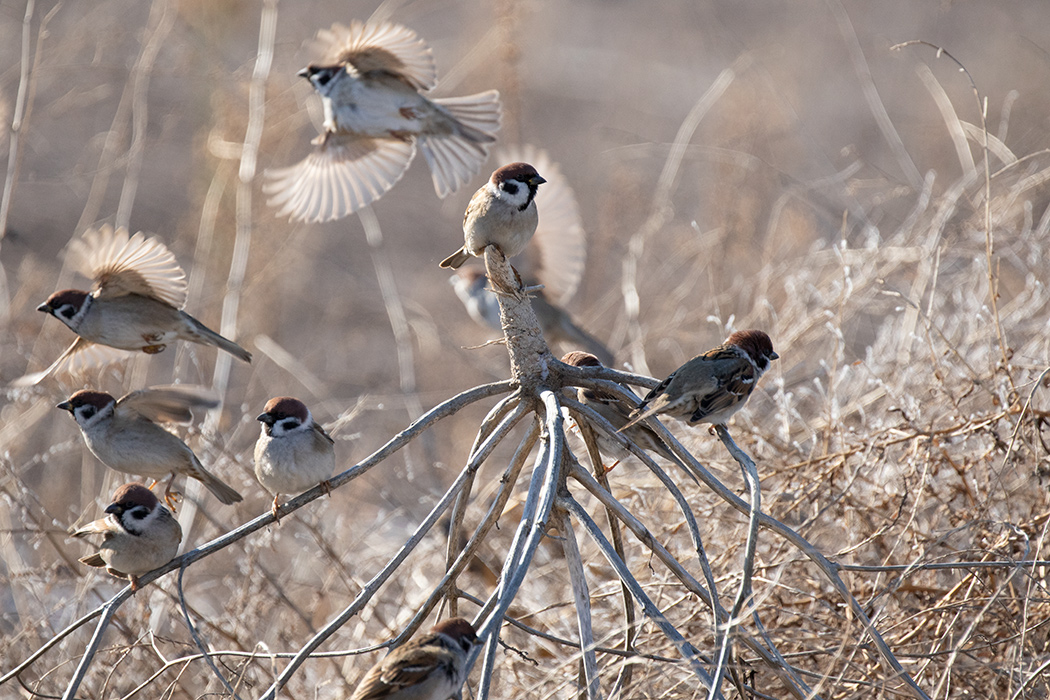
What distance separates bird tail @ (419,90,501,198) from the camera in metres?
3.91

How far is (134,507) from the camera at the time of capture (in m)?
2.29

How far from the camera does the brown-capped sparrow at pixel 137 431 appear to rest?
2463 millimetres

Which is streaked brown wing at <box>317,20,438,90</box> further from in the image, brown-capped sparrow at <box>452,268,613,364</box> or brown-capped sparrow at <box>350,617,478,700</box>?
brown-capped sparrow at <box>350,617,478,700</box>

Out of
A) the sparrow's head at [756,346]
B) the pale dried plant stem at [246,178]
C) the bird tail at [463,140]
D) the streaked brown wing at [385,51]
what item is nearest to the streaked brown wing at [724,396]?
the sparrow's head at [756,346]

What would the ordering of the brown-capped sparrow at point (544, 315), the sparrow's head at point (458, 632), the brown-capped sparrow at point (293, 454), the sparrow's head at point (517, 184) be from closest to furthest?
the sparrow's head at point (458, 632)
the brown-capped sparrow at point (293, 454)
the sparrow's head at point (517, 184)
the brown-capped sparrow at point (544, 315)

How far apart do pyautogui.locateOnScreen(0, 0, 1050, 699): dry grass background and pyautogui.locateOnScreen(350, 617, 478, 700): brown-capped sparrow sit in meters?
0.17

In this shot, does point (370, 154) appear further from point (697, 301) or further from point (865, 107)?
point (865, 107)

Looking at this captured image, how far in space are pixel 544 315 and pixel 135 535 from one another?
3649 millimetres

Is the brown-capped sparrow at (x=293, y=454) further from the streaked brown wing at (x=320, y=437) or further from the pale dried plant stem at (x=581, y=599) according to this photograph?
the pale dried plant stem at (x=581, y=599)

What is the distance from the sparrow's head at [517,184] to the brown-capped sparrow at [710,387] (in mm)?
653

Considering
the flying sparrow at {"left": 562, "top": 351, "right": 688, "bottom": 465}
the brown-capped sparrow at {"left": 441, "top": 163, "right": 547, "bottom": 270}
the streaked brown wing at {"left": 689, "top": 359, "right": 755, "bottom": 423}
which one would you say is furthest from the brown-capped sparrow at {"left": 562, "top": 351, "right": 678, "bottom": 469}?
the brown-capped sparrow at {"left": 441, "top": 163, "right": 547, "bottom": 270}

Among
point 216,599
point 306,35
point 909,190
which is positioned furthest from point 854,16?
point 216,599

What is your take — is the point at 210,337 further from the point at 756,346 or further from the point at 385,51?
the point at 756,346

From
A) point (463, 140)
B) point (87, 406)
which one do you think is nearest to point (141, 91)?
point (463, 140)
